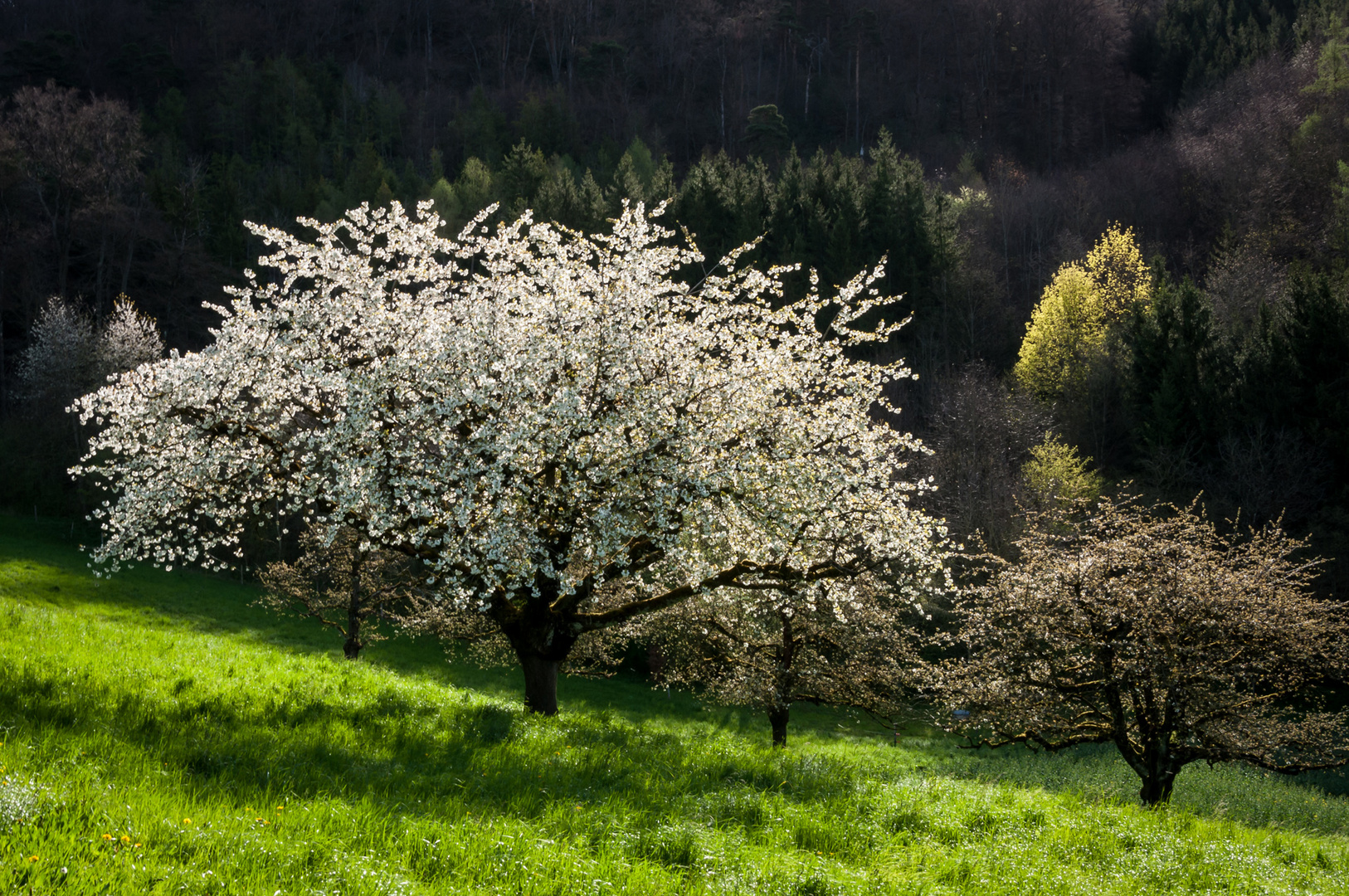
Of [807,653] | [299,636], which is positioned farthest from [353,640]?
[807,653]

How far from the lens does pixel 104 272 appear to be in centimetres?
5106

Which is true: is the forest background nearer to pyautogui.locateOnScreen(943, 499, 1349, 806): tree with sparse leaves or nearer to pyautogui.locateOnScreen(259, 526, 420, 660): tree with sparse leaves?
pyautogui.locateOnScreen(259, 526, 420, 660): tree with sparse leaves

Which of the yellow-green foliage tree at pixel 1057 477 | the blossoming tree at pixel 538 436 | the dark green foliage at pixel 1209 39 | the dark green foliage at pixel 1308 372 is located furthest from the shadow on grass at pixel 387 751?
the dark green foliage at pixel 1209 39

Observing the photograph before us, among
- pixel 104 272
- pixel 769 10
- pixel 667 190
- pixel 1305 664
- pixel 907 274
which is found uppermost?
pixel 769 10

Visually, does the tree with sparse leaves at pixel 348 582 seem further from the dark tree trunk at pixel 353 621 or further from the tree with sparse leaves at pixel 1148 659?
the tree with sparse leaves at pixel 1148 659

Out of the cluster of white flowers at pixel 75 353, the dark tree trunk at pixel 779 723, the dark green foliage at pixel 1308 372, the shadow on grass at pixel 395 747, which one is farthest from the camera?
the cluster of white flowers at pixel 75 353

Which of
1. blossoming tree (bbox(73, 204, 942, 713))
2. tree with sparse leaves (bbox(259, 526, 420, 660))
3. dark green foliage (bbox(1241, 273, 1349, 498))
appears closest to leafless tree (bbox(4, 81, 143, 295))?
tree with sparse leaves (bbox(259, 526, 420, 660))

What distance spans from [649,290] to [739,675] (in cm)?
1049

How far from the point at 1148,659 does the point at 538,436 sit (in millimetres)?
9376

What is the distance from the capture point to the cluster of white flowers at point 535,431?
10.9 m

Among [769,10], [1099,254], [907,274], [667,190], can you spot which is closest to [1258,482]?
[1099,254]

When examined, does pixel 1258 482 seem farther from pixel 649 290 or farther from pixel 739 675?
pixel 649 290

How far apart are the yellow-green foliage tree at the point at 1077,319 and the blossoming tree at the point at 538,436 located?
36.7 metres

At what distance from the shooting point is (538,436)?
1102cm
